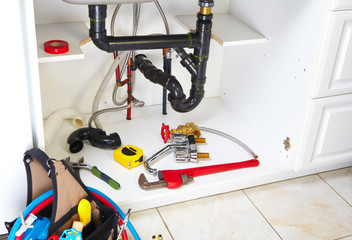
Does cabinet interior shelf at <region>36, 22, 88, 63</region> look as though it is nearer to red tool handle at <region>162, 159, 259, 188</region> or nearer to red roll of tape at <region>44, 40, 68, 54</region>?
red roll of tape at <region>44, 40, 68, 54</region>

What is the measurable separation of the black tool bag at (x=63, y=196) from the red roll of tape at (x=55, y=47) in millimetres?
322

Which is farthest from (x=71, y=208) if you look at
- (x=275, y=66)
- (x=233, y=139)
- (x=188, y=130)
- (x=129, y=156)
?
(x=275, y=66)

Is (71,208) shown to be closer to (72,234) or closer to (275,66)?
(72,234)

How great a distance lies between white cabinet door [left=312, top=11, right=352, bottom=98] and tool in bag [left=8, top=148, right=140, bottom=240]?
82cm

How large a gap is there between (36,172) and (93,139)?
0.45 meters

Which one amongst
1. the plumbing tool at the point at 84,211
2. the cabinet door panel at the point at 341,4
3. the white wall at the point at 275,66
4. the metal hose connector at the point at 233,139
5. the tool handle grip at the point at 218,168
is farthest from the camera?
the metal hose connector at the point at 233,139

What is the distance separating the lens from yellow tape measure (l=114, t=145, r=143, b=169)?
1.67m

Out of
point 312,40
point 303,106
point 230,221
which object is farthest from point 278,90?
point 230,221

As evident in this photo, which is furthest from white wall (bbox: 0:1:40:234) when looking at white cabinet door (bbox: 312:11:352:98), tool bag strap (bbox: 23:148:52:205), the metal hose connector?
white cabinet door (bbox: 312:11:352:98)

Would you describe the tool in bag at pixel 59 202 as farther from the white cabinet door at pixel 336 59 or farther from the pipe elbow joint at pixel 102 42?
the white cabinet door at pixel 336 59

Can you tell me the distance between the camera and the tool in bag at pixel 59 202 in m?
1.23

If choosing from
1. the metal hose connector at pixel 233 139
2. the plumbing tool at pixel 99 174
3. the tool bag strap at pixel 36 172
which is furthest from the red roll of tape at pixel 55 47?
the metal hose connector at pixel 233 139

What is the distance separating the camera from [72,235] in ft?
3.96

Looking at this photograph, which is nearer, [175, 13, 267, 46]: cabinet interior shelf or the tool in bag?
the tool in bag
